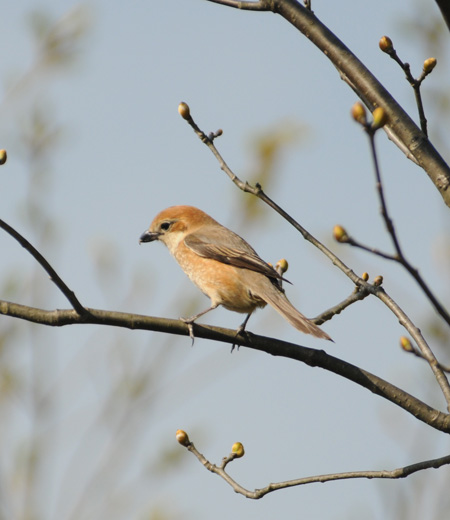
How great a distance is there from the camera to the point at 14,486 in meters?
5.41

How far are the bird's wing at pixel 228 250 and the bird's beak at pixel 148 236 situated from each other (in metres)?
0.43

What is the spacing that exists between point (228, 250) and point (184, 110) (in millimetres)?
1813

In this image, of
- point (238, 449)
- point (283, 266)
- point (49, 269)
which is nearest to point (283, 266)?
point (283, 266)

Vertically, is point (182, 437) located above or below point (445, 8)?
below

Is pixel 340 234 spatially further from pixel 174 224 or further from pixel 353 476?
pixel 174 224

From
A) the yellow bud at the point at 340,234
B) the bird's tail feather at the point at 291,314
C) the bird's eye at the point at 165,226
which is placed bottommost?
the yellow bud at the point at 340,234

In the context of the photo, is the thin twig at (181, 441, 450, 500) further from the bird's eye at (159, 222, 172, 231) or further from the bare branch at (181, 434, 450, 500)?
the bird's eye at (159, 222, 172, 231)

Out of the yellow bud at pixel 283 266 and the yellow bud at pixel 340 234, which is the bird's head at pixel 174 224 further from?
the yellow bud at pixel 340 234

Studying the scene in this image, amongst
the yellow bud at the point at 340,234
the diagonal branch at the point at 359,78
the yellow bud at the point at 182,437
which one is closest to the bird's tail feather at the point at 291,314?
the yellow bud at the point at 182,437

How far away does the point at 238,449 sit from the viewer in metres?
3.84

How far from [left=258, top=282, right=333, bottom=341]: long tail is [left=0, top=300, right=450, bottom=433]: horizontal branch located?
43 centimetres

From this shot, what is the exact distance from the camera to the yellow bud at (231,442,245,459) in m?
3.84

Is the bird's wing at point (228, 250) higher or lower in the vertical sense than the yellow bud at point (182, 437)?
higher

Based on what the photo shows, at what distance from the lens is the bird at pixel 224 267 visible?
16.0 feet
